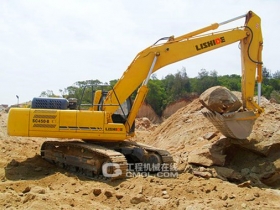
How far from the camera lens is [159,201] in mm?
6727

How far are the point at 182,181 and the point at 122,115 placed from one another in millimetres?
2623

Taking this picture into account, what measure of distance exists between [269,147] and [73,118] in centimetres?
574

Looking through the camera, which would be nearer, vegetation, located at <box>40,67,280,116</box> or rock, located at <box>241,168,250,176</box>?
rock, located at <box>241,168,250,176</box>

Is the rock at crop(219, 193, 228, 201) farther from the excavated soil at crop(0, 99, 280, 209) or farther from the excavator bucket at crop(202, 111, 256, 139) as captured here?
the excavator bucket at crop(202, 111, 256, 139)

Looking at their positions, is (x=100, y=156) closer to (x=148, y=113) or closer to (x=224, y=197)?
(x=224, y=197)

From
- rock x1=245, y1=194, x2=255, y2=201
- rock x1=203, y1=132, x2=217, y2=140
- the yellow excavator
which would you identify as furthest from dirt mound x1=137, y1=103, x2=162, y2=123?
rock x1=245, y1=194, x2=255, y2=201

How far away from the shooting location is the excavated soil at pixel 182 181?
657 centimetres

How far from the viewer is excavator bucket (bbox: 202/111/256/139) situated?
33.1 feet

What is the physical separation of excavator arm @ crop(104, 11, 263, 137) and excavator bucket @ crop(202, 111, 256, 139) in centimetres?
16

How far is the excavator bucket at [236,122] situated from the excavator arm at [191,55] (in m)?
0.16

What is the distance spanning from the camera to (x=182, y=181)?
8078mm

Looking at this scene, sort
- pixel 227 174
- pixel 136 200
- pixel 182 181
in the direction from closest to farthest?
pixel 136 200
pixel 182 181
pixel 227 174

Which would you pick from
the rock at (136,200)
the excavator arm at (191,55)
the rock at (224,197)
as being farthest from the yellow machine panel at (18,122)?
the rock at (224,197)

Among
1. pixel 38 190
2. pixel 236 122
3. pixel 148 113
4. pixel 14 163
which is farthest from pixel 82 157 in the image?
pixel 148 113
